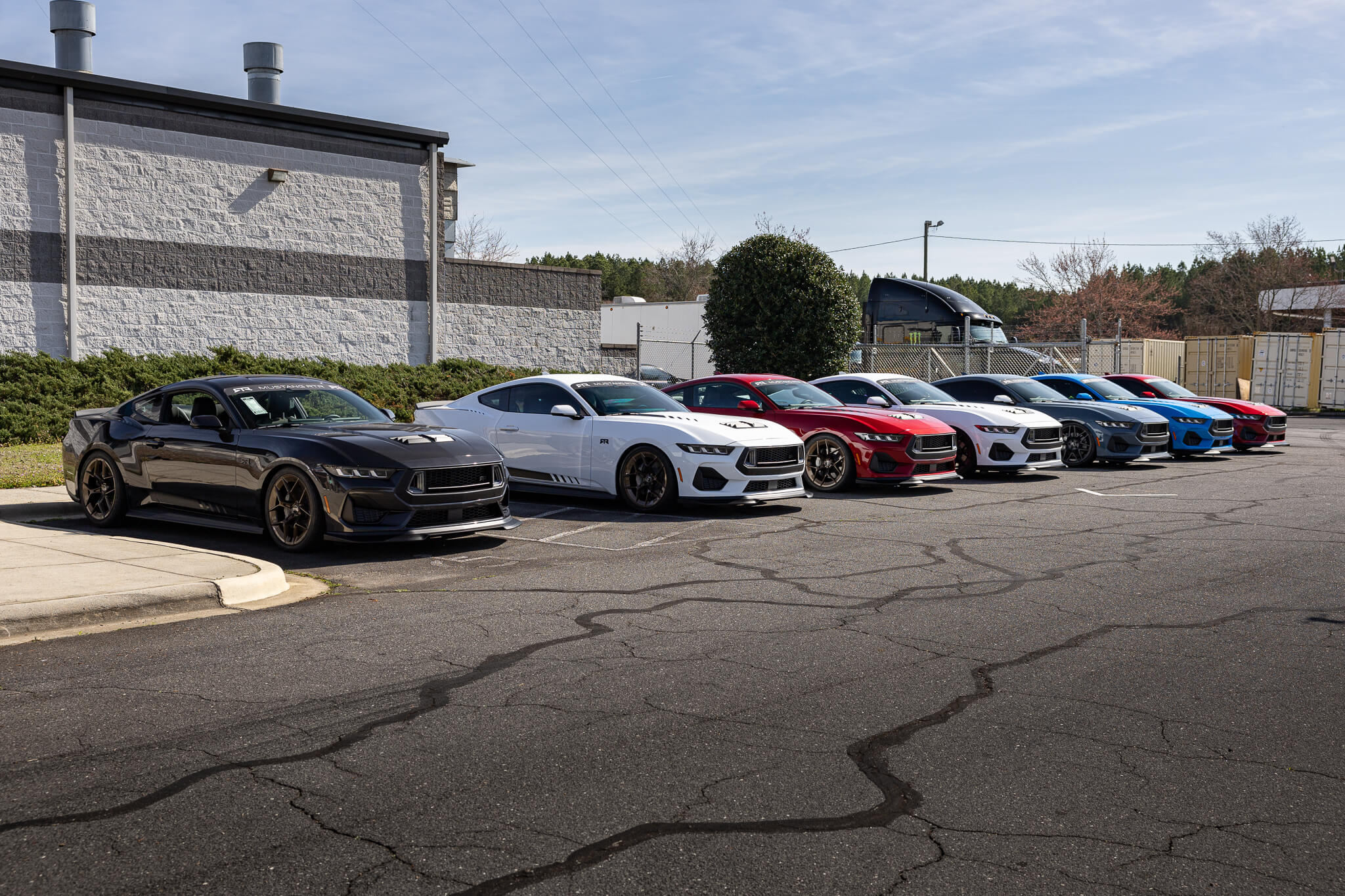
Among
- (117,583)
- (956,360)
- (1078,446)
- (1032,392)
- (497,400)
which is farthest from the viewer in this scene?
(956,360)

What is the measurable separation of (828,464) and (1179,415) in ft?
27.1

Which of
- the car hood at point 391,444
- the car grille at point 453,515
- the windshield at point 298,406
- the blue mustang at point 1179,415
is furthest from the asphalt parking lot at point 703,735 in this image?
the blue mustang at point 1179,415

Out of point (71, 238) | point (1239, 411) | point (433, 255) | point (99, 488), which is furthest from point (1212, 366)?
point (99, 488)

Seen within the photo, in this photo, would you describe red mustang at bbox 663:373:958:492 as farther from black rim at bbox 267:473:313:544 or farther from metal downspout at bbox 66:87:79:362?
metal downspout at bbox 66:87:79:362

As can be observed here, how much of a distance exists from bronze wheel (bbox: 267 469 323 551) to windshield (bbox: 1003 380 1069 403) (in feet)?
40.7

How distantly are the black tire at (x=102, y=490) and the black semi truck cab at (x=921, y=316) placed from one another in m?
23.9

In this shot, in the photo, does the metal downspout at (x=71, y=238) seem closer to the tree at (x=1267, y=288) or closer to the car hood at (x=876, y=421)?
the car hood at (x=876, y=421)

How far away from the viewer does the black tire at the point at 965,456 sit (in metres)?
15.3

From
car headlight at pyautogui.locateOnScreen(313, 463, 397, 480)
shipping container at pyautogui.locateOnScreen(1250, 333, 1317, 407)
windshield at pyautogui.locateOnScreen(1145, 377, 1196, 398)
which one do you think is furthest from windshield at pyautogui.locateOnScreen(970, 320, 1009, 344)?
car headlight at pyautogui.locateOnScreen(313, 463, 397, 480)

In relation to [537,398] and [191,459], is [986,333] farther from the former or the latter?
[191,459]

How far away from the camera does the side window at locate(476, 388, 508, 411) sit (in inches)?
499

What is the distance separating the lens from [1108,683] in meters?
5.34

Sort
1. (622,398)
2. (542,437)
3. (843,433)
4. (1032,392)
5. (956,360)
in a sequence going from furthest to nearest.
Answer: (956,360) < (1032,392) < (843,433) < (622,398) < (542,437)

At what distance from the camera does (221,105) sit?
68.9 feet
